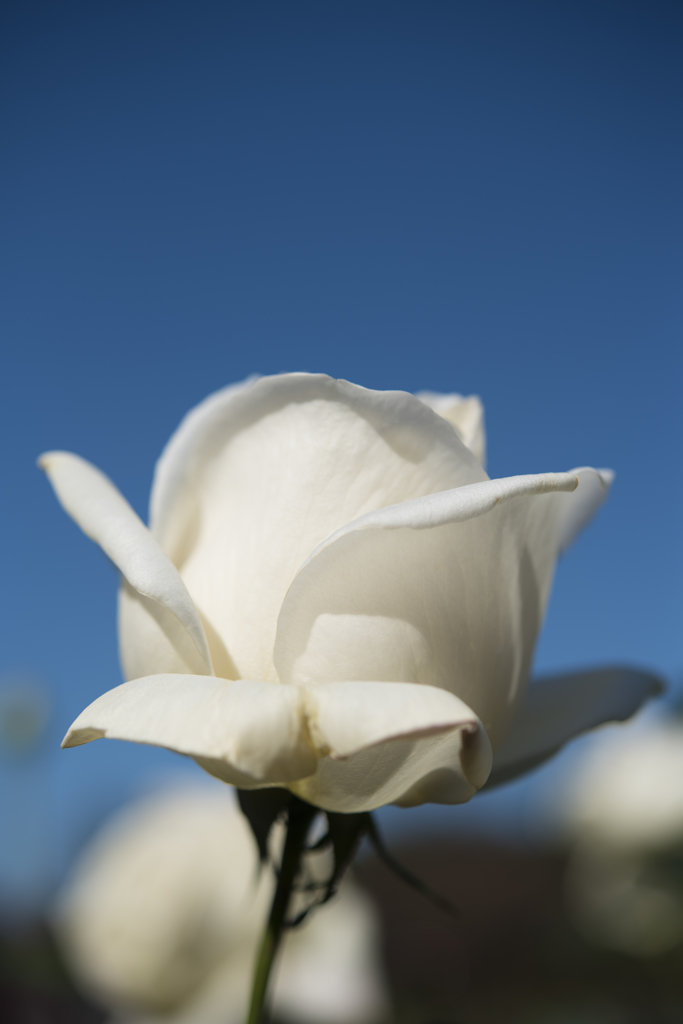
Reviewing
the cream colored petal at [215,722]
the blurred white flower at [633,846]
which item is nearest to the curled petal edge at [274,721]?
the cream colored petal at [215,722]

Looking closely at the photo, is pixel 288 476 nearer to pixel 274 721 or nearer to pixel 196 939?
pixel 274 721

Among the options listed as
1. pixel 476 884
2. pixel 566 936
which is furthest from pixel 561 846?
pixel 566 936

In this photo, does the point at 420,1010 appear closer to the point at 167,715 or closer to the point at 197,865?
the point at 197,865

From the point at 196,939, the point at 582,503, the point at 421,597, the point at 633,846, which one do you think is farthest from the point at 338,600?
the point at 633,846

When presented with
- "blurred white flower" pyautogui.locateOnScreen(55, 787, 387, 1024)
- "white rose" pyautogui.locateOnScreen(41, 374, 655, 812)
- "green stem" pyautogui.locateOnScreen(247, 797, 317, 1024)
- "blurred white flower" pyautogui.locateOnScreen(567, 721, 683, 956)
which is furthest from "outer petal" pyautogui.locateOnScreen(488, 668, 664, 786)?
"blurred white flower" pyautogui.locateOnScreen(567, 721, 683, 956)

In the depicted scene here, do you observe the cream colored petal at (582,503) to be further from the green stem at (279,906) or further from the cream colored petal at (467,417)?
the green stem at (279,906)
